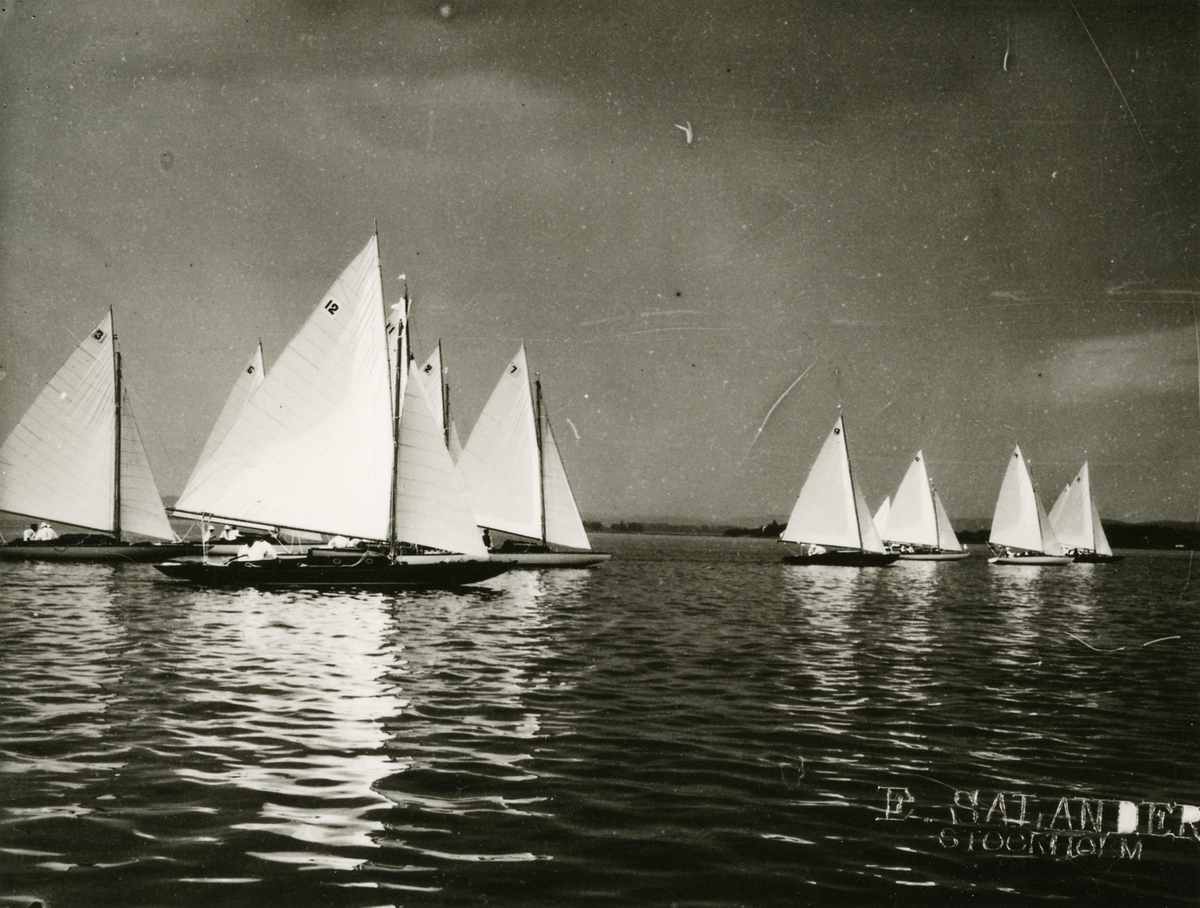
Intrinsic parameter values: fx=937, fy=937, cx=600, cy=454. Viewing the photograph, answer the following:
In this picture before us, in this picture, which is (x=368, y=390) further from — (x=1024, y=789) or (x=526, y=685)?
(x=1024, y=789)

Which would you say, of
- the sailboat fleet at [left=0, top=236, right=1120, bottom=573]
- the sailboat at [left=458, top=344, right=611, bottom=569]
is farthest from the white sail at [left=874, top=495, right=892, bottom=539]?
the sailboat at [left=458, top=344, right=611, bottom=569]

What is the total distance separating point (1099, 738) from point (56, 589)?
113ft

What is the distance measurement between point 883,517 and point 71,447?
78323mm

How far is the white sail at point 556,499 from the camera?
199ft

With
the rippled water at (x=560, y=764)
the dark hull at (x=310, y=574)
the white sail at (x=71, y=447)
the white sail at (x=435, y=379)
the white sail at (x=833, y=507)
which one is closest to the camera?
the rippled water at (x=560, y=764)

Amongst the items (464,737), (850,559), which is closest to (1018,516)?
(850,559)

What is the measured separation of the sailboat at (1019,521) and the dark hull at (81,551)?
75.2 m

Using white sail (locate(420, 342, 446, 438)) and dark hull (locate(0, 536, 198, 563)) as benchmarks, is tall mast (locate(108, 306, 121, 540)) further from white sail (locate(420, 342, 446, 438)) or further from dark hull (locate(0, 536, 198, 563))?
white sail (locate(420, 342, 446, 438))

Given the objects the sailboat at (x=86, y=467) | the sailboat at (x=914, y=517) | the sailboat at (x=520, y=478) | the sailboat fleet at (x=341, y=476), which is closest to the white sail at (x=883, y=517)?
the sailboat at (x=914, y=517)

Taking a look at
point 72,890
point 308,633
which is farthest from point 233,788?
point 308,633

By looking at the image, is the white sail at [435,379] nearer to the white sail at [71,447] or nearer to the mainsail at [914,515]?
the white sail at [71,447]

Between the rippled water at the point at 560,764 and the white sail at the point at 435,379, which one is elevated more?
the white sail at the point at 435,379

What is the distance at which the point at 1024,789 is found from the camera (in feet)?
36.1

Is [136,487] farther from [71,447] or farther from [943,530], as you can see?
[943,530]
